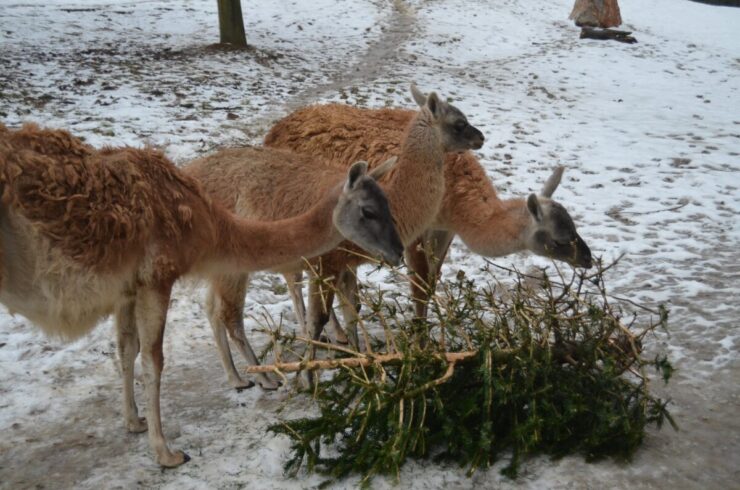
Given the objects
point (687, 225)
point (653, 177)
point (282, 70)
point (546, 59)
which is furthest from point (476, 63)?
point (687, 225)

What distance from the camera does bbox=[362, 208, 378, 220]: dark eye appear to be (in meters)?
5.00

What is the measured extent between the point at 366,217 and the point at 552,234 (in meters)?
1.91

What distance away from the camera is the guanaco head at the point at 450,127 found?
625cm

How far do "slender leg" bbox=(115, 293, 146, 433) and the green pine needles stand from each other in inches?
45.8

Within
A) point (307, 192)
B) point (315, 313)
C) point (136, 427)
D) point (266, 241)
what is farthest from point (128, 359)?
point (307, 192)

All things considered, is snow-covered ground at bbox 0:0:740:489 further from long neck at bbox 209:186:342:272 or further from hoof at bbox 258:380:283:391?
long neck at bbox 209:186:342:272

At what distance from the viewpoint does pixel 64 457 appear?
4613 millimetres

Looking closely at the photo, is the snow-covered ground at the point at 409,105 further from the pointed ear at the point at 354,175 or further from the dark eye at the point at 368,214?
the pointed ear at the point at 354,175

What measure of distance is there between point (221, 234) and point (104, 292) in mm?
822

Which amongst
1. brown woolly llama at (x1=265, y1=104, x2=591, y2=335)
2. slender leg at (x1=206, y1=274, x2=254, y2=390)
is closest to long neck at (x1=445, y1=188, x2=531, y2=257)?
brown woolly llama at (x1=265, y1=104, x2=591, y2=335)

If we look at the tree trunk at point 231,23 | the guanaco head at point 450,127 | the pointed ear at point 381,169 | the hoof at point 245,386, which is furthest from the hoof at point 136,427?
the tree trunk at point 231,23

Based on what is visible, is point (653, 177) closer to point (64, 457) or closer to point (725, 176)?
point (725, 176)

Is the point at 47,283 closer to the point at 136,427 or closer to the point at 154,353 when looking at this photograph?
the point at 154,353

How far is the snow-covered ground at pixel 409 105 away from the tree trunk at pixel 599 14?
1.60 ft
